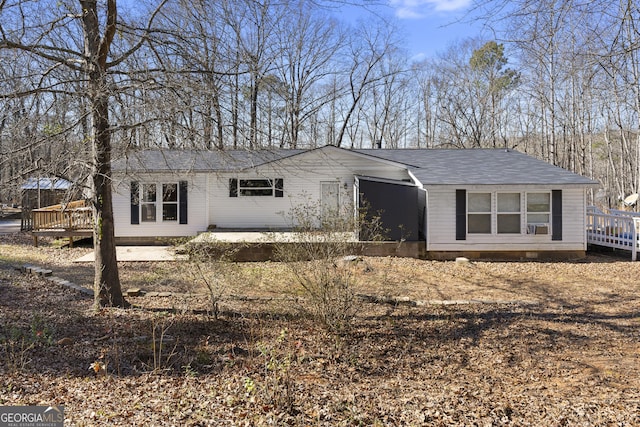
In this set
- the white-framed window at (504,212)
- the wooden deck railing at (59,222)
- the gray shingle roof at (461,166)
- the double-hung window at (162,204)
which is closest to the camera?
the gray shingle roof at (461,166)

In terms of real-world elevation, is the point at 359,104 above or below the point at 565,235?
above

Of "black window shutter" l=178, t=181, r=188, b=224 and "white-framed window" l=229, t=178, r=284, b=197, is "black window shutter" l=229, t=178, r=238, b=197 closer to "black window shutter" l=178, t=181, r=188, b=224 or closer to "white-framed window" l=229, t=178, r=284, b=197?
"white-framed window" l=229, t=178, r=284, b=197

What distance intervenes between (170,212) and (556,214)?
41.8ft

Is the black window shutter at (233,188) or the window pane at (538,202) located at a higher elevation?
the black window shutter at (233,188)

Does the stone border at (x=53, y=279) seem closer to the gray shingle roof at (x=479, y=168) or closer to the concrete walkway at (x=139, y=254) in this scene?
the concrete walkway at (x=139, y=254)

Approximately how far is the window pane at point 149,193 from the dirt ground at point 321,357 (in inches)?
264

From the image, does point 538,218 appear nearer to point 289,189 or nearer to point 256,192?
point 289,189

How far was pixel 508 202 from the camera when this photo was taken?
13961 mm

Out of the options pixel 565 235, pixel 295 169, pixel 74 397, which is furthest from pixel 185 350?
pixel 565 235

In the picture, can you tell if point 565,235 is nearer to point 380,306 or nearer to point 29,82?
point 380,306

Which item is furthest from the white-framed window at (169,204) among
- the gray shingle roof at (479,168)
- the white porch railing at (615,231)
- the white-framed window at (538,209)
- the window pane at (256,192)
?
the white porch railing at (615,231)

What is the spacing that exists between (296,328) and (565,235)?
1084 cm

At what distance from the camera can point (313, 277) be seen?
20.4ft

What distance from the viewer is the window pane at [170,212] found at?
15992mm
